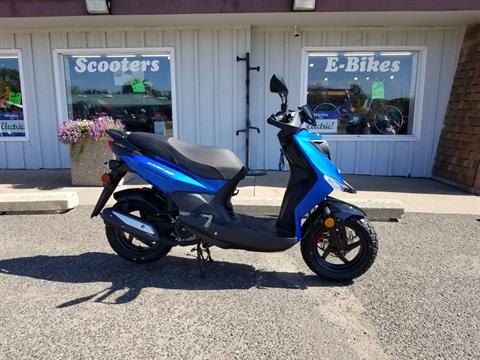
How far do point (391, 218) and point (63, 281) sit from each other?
3562 millimetres

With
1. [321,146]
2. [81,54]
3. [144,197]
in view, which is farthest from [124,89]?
[321,146]

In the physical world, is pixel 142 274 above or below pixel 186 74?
below

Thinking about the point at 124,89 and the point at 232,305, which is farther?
the point at 124,89

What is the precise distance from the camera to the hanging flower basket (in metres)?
5.79

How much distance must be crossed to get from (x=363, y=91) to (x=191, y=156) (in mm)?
5056

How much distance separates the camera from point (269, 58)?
22.7 feet

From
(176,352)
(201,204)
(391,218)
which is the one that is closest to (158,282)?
(201,204)

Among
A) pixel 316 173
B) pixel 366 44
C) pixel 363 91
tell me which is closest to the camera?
pixel 316 173

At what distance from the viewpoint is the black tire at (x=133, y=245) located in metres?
3.31

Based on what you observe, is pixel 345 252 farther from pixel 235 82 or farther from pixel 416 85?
pixel 416 85

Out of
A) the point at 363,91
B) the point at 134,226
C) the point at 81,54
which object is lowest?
the point at 134,226

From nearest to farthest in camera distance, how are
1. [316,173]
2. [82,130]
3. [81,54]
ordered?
1. [316,173]
2. [82,130]
3. [81,54]

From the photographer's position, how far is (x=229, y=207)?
10.7 ft

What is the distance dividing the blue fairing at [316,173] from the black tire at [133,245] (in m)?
1.17
